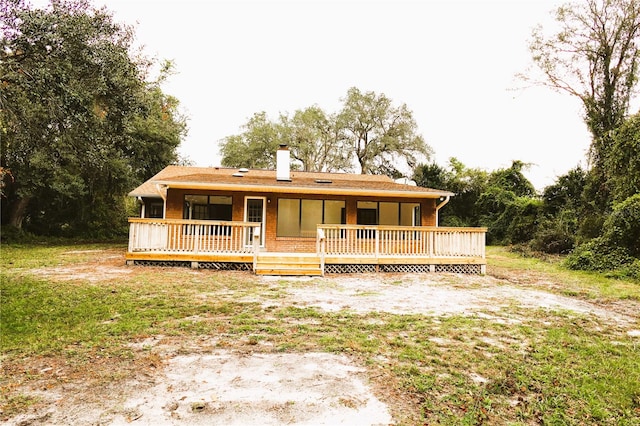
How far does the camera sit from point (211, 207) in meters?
13.2

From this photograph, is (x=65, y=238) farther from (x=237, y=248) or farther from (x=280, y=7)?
(x=280, y=7)

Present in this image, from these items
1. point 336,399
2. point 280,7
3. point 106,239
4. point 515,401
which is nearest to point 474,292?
point 515,401

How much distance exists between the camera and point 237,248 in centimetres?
1106

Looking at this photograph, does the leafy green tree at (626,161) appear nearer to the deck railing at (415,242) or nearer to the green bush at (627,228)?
the green bush at (627,228)

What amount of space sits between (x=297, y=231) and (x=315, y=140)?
65.4ft

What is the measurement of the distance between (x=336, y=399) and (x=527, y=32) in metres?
23.2

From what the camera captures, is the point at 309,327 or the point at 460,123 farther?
the point at 460,123

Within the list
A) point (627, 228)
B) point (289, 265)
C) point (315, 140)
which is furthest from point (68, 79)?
point (315, 140)

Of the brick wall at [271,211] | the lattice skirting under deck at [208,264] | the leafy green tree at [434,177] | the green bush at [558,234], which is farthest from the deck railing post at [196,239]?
the leafy green tree at [434,177]

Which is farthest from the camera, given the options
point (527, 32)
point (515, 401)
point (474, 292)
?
point (527, 32)

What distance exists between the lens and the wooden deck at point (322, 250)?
34.6 ft

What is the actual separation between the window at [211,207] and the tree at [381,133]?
2029 centimetres

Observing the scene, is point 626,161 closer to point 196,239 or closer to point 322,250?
point 322,250

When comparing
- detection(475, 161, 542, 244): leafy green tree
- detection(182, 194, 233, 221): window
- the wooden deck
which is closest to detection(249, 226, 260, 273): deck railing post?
the wooden deck
